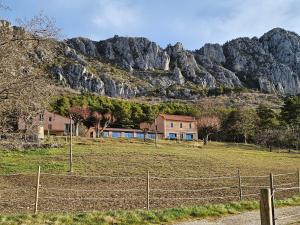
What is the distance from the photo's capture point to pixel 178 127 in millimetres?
106250

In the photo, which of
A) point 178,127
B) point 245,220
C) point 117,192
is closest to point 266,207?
point 245,220

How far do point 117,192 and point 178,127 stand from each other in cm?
7958

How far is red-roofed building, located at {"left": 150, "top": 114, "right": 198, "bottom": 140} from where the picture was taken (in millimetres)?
105062

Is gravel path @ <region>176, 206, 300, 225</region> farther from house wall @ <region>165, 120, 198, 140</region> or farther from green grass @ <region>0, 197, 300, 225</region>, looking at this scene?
house wall @ <region>165, 120, 198, 140</region>

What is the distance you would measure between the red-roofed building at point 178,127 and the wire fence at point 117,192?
6904cm

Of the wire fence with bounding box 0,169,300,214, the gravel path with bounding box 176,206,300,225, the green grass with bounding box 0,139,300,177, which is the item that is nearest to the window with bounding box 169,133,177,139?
the green grass with bounding box 0,139,300,177

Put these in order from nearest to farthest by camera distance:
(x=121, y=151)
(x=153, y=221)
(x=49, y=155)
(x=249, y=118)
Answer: (x=153, y=221), (x=49, y=155), (x=121, y=151), (x=249, y=118)

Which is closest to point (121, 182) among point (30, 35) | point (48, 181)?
point (48, 181)

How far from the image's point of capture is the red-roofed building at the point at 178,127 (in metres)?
105

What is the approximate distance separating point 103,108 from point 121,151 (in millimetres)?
51680

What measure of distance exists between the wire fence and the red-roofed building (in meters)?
69.0

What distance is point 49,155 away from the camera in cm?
4600

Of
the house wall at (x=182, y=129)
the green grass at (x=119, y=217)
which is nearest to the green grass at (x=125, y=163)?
the green grass at (x=119, y=217)

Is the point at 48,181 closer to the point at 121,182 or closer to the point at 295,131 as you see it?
the point at 121,182
